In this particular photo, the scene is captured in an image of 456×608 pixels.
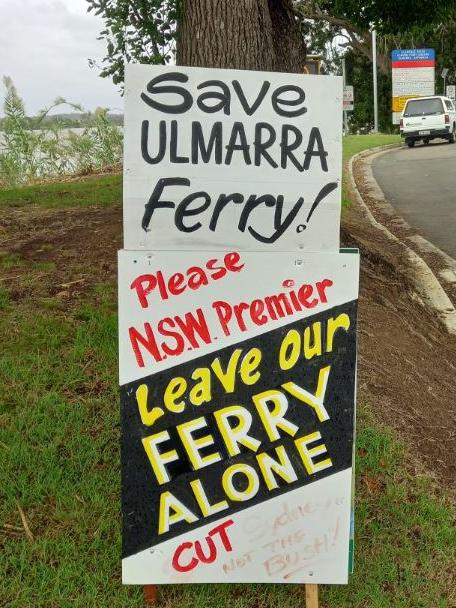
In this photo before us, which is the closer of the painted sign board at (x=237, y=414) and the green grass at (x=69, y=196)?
the painted sign board at (x=237, y=414)

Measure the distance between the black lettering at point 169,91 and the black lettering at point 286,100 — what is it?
11.0 inches

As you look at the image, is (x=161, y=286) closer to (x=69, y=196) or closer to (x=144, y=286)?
(x=144, y=286)

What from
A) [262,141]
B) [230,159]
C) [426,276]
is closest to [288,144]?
[262,141]

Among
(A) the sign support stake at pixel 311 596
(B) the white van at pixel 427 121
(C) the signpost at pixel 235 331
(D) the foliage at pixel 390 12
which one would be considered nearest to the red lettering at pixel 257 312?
(C) the signpost at pixel 235 331

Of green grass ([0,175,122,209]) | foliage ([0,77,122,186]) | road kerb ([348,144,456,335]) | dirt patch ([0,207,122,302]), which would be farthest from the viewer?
foliage ([0,77,122,186])

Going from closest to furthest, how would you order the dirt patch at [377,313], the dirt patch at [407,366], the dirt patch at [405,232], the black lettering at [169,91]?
1. the black lettering at [169,91]
2. the dirt patch at [407,366]
3. the dirt patch at [377,313]
4. the dirt patch at [405,232]

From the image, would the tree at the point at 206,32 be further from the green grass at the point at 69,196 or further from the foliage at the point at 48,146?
the foliage at the point at 48,146

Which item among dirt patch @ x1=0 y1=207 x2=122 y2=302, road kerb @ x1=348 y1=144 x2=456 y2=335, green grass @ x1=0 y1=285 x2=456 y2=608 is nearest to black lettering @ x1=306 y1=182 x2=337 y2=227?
green grass @ x1=0 y1=285 x2=456 y2=608

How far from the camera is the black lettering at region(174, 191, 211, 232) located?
2422 millimetres

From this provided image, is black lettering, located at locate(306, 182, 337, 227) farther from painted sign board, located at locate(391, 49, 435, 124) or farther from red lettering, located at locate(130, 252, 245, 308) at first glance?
painted sign board, located at locate(391, 49, 435, 124)

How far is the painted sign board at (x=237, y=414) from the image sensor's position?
2465 millimetres

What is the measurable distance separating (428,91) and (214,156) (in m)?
38.5

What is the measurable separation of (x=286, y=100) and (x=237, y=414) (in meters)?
1.07

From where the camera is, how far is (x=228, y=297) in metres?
2.48
